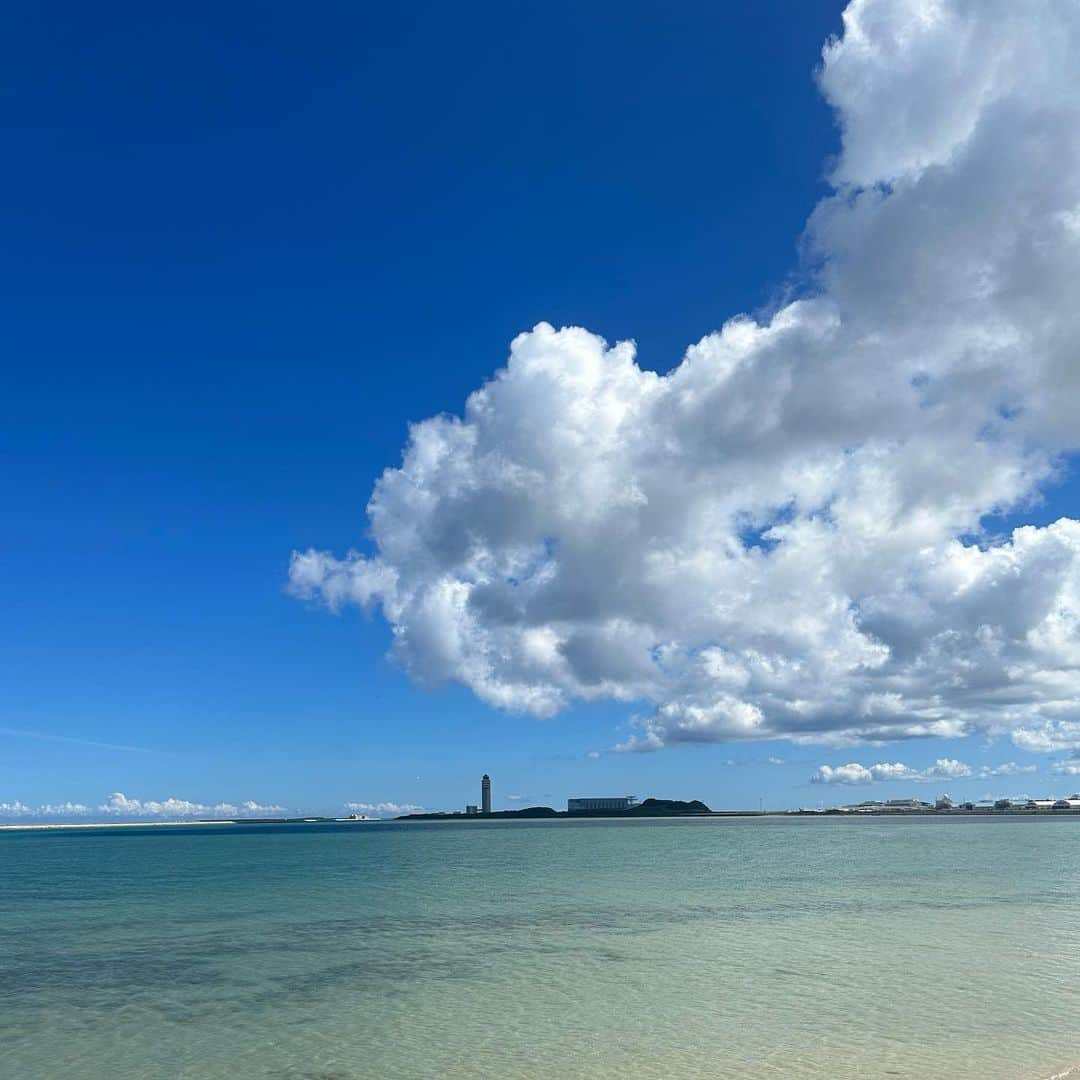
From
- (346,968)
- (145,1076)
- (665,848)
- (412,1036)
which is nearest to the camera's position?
(145,1076)

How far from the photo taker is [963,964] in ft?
93.5

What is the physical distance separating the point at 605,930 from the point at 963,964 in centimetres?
1358

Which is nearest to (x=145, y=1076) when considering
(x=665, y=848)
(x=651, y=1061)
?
(x=651, y=1061)

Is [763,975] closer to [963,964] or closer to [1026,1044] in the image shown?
[963,964]

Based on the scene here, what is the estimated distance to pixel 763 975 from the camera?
1080 inches

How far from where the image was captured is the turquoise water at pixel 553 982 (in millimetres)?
19750

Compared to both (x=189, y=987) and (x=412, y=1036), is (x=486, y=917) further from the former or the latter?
(x=412, y=1036)

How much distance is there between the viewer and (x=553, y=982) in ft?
88.9

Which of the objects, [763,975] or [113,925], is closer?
[763,975]

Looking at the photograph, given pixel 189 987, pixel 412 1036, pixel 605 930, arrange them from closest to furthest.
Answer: pixel 412 1036, pixel 189 987, pixel 605 930

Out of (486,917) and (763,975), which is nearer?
(763,975)

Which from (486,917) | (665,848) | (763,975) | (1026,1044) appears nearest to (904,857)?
(665,848)

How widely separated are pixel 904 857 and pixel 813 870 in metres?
18.7

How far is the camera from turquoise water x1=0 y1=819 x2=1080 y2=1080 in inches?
778
